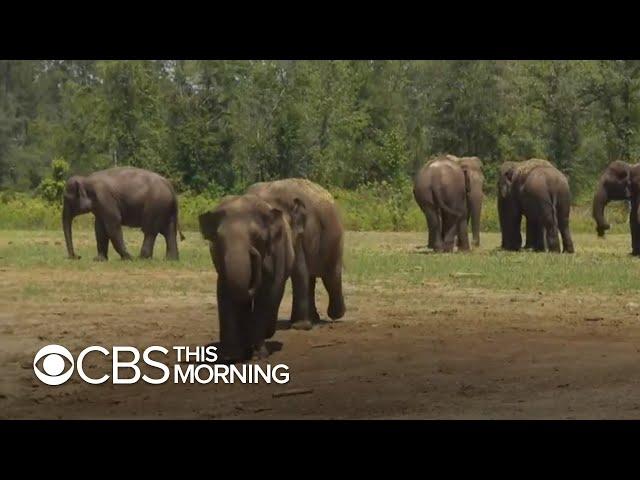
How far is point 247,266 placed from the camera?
29.6 feet

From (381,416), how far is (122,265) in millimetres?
10630

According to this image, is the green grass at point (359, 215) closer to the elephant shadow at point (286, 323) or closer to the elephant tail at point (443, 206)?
the elephant tail at point (443, 206)

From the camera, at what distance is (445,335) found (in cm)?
1145

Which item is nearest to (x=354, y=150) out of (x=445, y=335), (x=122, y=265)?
(x=122, y=265)

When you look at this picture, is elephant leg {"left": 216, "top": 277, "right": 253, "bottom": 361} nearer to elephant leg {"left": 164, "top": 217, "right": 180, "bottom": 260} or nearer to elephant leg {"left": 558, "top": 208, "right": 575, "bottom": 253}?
elephant leg {"left": 164, "top": 217, "right": 180, "bottom": 260}

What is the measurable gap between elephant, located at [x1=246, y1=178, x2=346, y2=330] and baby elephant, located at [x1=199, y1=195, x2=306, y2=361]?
1.05 meters

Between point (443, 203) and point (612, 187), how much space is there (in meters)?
3.06

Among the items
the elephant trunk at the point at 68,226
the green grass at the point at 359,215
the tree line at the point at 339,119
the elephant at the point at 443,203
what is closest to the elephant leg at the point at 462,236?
the elephant at the point at 443,203

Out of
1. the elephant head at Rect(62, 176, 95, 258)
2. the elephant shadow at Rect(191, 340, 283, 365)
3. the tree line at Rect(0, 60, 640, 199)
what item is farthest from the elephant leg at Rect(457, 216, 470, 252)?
the elephant shadow at Rect(191, 340, 283, 365)

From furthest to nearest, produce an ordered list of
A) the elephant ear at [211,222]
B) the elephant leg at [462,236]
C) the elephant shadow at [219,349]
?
the elephant leg at [462,236] → the elephant shadow at [219,349] → the elephant ear at [211,222]

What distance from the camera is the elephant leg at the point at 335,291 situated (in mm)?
11766

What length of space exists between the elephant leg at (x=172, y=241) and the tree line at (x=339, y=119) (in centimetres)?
989

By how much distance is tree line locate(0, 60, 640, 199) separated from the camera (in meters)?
31.6

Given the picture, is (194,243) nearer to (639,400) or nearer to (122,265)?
(122,265)
